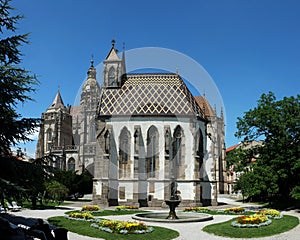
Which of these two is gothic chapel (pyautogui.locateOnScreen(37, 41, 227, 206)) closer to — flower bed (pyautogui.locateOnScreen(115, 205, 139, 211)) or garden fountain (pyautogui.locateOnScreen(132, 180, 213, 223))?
flower bed (pyautogui.locateOnScreen(115, 205, 139, 211))

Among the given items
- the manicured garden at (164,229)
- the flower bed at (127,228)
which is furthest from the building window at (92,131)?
the flower bed at (127,228)

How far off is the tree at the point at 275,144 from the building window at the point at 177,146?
6761mm

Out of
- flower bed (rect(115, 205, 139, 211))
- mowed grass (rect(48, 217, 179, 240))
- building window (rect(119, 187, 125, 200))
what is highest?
building window (rect(119, 187, 125, 200))

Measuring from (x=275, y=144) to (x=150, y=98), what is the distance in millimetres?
13638

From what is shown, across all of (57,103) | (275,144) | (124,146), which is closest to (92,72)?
(57,103)

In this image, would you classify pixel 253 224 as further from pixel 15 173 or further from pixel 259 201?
pixel 259 201

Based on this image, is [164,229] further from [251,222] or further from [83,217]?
[83,217]

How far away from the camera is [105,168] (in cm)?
3130

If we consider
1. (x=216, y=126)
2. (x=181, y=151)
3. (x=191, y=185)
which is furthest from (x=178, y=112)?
(x=216, y=126)

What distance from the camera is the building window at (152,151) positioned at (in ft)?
104

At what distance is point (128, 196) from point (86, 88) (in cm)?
4137

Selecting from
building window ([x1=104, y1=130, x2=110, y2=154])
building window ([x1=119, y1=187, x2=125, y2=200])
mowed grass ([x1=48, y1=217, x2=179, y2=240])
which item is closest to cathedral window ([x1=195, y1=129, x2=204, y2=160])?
building window ([x1=119, y1=187, x2=125, y2=200])

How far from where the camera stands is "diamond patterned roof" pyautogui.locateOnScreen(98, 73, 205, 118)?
109ft

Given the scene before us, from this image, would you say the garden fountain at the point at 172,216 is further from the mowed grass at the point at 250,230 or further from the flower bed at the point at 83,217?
the flower bed at the point at 83,217
